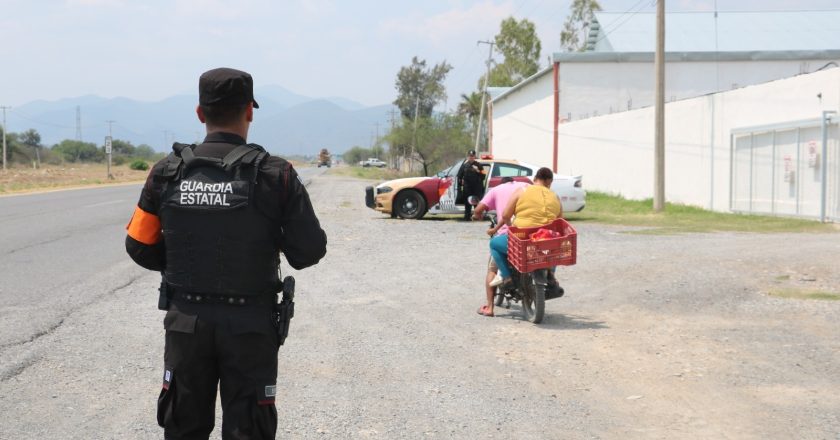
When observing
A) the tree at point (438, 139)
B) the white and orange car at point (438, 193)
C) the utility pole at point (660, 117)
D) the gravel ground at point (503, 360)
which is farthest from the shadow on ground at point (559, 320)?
the tree at point (438, 139)

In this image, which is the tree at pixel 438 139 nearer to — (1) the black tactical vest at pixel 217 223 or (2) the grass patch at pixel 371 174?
(2) the grass patch at pixel 371 174

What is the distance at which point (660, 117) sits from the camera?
23.6m

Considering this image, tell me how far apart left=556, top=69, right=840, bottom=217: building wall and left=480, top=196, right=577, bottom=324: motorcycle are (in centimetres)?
1227

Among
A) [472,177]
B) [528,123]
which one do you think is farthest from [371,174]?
[472,177]

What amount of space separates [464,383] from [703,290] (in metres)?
5.35

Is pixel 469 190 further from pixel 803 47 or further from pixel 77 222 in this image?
pixel 803 47

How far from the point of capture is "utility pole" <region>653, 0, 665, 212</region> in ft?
77.1

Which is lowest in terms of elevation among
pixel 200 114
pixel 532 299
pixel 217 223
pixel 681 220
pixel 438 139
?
pixel 532 299

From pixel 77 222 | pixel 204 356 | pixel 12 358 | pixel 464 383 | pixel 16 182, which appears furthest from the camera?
pixel 16 182

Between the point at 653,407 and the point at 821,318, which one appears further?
the point at 821,318

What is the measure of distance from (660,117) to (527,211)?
15693 millimetres

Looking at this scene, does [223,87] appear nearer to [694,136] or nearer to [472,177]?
[472,177]

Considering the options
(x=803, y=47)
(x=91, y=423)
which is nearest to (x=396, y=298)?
(x=91, y=423)

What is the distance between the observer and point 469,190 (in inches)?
812
